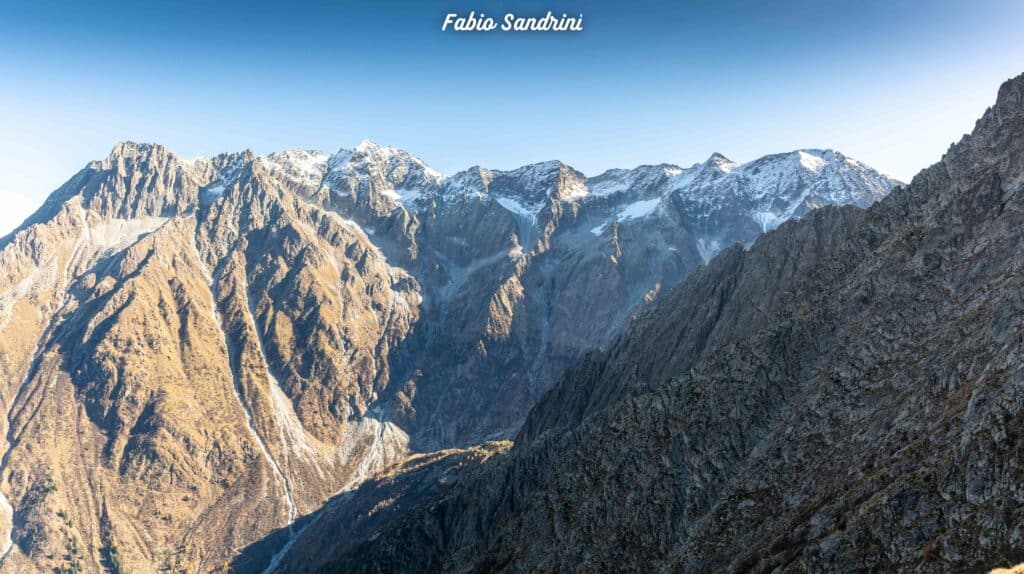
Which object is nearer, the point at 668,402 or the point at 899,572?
the point at 899,572

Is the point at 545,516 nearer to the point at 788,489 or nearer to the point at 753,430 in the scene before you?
the point at 753,430

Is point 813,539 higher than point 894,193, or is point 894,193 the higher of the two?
point 894,193

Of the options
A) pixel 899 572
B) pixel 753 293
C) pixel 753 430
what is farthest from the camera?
pixel 753 293

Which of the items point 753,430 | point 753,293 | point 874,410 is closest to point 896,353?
point 874,410

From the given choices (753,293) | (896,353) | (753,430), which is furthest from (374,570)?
(896,353)

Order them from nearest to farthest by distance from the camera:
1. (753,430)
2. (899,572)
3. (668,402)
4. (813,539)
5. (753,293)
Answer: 1. (899,572)
2. (813,539)
3. (753,430)
4. (668,402)
5. (753,293)

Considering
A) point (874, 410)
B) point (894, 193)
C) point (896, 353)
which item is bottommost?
point (874, 410)

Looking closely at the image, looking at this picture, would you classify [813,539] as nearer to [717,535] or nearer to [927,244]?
[717,535]
